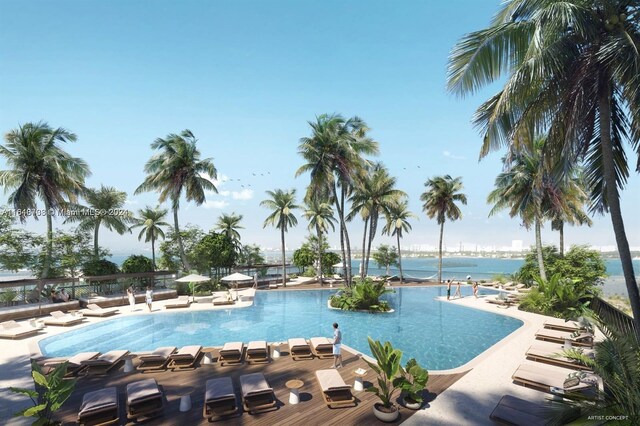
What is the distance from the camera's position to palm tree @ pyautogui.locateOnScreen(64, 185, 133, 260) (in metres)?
31.9

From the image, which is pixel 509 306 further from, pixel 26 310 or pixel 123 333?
pixel 26 310

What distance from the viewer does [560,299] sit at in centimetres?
1948

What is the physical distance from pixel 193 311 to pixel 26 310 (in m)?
9.92

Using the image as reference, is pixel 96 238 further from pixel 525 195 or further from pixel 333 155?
pixel 525 195

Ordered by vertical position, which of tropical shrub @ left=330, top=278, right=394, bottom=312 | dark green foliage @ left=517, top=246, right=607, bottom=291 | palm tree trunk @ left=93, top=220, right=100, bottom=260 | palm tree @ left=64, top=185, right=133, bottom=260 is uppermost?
palm tree @ left=64, top=185, right=133, bottom=260

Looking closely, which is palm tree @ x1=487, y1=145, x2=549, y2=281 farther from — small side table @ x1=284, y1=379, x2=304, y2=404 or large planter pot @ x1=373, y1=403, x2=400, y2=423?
small side table @ x1=284, y1=379, x2=304, y2=404

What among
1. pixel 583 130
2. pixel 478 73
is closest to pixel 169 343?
pixel 478 73

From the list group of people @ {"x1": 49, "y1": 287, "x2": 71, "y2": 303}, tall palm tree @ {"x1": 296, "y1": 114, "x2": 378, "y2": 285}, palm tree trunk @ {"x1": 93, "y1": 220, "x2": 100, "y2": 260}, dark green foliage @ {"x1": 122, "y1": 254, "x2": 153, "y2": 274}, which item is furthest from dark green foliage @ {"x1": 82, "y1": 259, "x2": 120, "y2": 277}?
tall palm tree @ {"x1": 296, "y1": 114, "x2": 378, "y2": 285}

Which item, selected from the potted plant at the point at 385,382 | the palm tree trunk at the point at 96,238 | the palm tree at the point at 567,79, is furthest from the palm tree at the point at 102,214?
the palm tree at the point at 567,79

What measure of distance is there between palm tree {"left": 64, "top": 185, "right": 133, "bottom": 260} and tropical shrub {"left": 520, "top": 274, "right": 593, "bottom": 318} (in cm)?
3908

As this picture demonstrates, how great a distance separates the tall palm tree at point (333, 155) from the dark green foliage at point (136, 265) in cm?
1740

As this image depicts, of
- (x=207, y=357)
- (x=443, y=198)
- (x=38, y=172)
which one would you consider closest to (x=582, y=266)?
(x=443, y=198)

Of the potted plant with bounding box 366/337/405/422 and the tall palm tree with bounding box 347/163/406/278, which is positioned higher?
the tall palm tree with bounding box 347/163/406/278

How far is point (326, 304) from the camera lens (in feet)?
83.3
